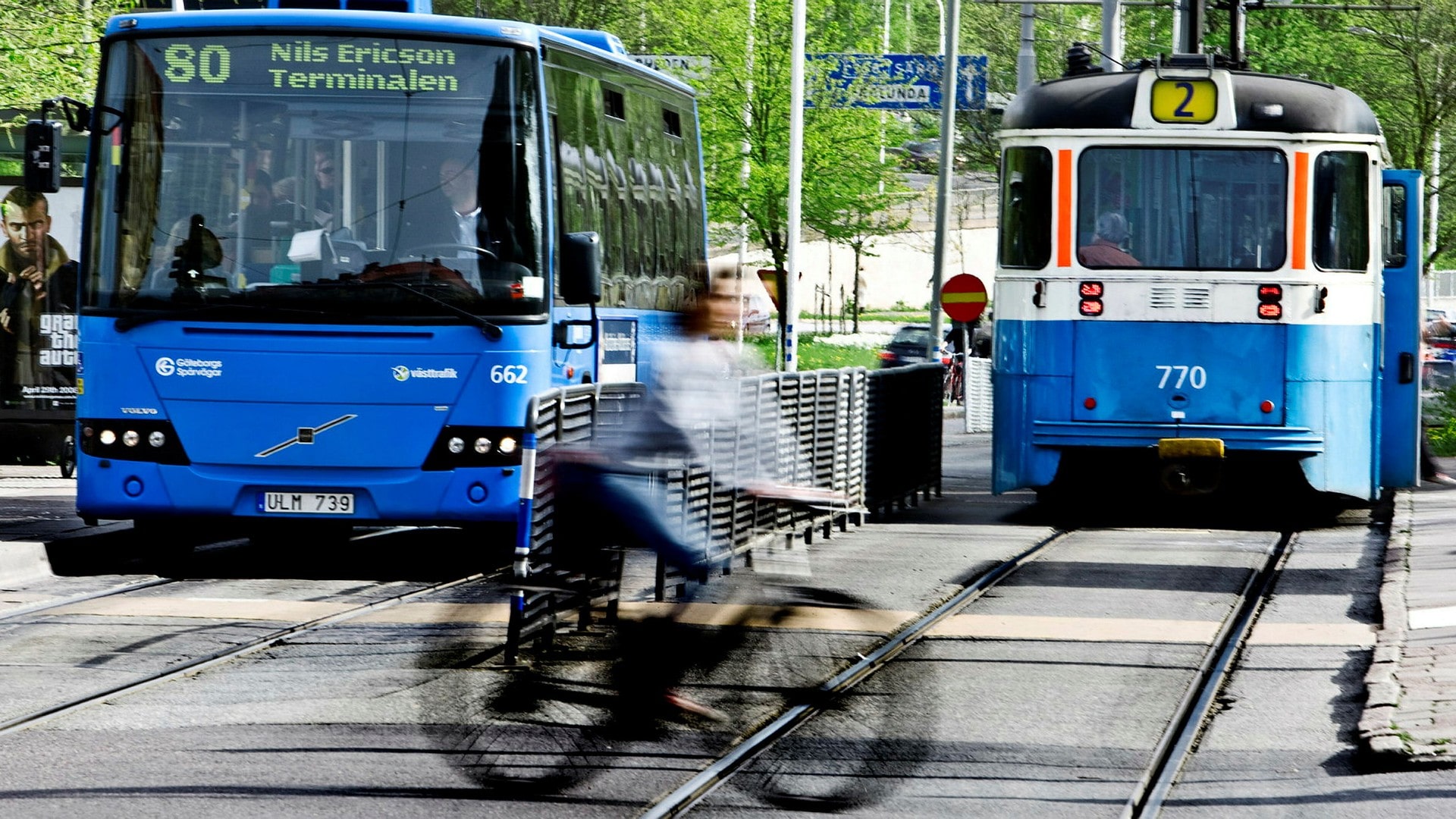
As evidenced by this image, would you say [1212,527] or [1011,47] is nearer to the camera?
[1212,527]

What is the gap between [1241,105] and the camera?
15.2 m

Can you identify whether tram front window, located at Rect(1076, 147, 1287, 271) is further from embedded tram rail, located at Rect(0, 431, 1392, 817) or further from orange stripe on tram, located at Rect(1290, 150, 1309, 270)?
embedded tram rail, located at Rect(0, 431, 1392, 817)

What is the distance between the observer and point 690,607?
7.52 m

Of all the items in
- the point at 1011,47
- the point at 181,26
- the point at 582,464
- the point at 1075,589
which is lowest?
the point at 1075,589

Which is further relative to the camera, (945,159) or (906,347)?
(906,347)

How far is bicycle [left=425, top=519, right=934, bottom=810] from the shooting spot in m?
6.80

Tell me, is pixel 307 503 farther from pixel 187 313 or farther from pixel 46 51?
pixel 46 51

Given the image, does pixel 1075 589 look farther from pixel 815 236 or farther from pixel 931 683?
pixel 815 236

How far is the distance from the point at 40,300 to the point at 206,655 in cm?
1037

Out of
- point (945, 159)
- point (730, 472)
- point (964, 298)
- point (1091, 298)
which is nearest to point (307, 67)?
point (730, 472)

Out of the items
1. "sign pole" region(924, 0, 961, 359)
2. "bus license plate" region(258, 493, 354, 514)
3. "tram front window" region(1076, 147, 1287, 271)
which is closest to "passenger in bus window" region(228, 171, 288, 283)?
"bus license plate" region(258, 493, 354, 514)

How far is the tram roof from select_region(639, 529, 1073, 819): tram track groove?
13.3ft

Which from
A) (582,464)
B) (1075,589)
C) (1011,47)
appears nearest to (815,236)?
(1011,47)

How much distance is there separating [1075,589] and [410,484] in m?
3.84
